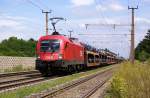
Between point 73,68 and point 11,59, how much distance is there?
1196cm

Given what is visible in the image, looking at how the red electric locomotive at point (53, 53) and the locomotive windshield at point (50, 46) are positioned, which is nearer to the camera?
the red electric locomotive at point (53, 53)

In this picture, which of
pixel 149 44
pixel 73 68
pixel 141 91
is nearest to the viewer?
pixel 141 91

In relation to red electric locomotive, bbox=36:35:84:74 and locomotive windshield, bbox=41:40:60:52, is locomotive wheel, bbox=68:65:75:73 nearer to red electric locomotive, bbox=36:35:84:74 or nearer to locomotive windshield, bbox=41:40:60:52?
red electric locomotive, bbox=36:35:84:74

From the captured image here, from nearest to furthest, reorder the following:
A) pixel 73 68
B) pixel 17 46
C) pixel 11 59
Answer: pixel 73 68 → pixel 11 59 → pixel 17 46

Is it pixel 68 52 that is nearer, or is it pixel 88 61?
pixel 68 52

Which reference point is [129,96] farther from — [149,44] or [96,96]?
[149,44]

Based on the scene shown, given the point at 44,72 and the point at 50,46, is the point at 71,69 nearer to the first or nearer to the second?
the point at 44,72

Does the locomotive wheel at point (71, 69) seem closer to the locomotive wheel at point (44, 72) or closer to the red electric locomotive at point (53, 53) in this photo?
the red electric locomotive at point (53, 53)

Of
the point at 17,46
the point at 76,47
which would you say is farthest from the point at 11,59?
the point at 17,46

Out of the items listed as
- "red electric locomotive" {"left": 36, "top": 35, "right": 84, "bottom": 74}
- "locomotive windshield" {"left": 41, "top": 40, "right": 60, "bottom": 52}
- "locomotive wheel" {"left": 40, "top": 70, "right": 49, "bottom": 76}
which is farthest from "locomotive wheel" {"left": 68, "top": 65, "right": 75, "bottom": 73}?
"locomotive windshield" {"left": 41, "top": 40, "right": 60, "bottom": 52}

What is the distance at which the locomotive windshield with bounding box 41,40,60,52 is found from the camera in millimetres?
33062

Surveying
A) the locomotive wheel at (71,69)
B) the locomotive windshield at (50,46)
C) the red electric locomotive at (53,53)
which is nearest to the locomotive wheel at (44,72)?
the red electric locomotive at (53,53)

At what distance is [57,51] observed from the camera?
33.0 m

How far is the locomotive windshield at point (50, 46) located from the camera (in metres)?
33.1
